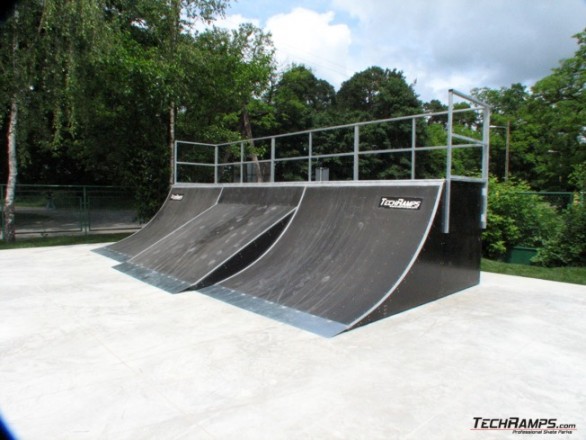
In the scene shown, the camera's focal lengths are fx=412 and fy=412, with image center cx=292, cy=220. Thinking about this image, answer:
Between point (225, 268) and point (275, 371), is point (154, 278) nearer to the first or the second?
point (225, 268)

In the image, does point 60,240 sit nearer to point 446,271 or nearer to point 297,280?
point 297,280

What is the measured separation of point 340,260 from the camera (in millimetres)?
5195

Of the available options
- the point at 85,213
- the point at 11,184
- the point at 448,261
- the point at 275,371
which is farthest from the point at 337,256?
the point at 85,213

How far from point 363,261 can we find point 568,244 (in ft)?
19.2

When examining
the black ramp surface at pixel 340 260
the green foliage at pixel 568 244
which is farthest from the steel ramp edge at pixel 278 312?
the green foliage at pixel 568 244

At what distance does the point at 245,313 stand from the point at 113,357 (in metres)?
1.53

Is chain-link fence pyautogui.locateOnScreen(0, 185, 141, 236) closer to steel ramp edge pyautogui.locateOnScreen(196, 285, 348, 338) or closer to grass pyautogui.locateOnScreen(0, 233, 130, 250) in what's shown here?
grass pyautogui.locateOnScreen(0, 233, 130, 250)

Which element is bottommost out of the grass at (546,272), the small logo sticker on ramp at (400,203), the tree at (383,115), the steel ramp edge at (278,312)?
the steel ramp edge at (278,312)

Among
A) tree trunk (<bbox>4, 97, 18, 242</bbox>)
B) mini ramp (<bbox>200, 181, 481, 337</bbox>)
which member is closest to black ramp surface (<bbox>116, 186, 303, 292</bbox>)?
mini ramp (<bbox>200, 181, 481, 337</bbox>)

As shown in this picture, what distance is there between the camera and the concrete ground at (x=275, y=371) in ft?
7.63

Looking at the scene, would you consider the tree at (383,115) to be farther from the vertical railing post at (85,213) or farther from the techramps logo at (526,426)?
the techramps logo at (526,426)

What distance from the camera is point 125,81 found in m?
10.9

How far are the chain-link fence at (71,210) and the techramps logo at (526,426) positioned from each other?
42.9ft

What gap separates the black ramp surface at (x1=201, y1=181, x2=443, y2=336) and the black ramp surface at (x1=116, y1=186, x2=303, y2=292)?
0.25 metres
